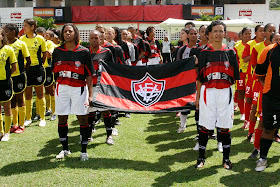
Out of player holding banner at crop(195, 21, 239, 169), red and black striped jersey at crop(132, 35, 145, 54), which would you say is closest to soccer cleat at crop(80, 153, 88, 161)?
player holding banner at crop(195, 21, 239, 169)

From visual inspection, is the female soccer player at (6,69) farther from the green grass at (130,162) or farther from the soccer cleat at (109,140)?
the soccer cleat at (109,140)

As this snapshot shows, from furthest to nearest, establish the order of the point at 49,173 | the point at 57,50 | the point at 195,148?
the point at 195,148
the point at 57,50
the point at 49,173

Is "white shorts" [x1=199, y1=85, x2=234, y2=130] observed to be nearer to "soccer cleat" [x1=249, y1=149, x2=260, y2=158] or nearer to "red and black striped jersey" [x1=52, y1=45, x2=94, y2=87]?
"soccer cleat" [x1=249, y1=149, x2=260, y2=158]

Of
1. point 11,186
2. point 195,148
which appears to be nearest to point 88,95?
point 11,186

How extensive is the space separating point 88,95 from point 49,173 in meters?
1.41

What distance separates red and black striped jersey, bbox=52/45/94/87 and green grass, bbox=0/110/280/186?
1.40m

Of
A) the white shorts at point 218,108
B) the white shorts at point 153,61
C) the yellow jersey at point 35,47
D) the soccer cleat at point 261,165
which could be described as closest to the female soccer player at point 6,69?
the yellow jersey at point 35,47

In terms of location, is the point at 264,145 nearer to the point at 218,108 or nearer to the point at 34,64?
the point at 218,108

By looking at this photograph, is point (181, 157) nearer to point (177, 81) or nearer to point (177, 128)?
point (177, 81)

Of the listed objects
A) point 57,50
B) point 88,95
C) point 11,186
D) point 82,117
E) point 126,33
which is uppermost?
point 126,33

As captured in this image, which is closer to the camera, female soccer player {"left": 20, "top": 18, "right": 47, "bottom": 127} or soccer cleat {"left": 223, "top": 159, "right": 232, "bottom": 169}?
soccer cleat {"left": 223, "top": 159, "right": 232, "bottom": 169}

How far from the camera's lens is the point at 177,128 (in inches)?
304

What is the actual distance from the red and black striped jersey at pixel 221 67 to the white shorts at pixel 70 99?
6.74ft

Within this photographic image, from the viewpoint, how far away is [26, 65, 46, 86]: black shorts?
308 inches
